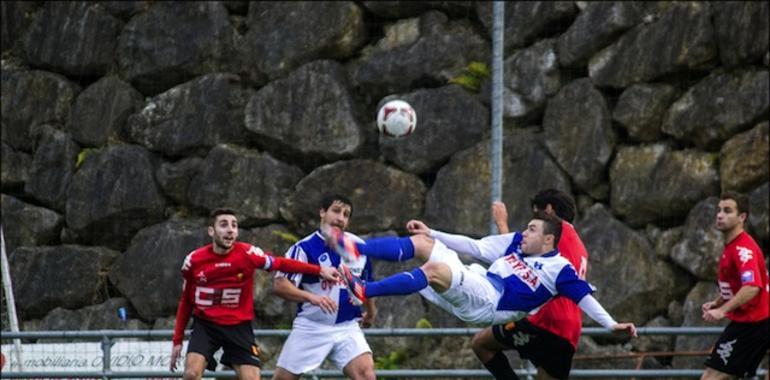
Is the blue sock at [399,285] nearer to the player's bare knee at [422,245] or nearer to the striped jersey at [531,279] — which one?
the player's bare knee at [422,245]

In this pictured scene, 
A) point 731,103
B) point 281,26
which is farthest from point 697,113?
point 281,26

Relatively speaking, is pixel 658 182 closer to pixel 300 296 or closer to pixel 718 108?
pixel 718 108

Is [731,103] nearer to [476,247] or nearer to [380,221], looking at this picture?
[380,221]

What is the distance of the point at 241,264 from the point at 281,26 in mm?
6638

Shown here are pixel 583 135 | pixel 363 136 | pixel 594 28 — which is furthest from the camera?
pixel 363 136

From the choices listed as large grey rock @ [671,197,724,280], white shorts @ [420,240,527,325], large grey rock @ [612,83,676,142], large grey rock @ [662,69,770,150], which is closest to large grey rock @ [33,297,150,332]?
large grey rock @ [612,83,676,142]

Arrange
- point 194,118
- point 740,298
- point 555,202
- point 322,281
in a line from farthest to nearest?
point 194,118 < point 740,298 < point 555,202 < point 322,281

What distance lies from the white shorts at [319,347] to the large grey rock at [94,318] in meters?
6.34

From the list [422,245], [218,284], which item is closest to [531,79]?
[218,284]

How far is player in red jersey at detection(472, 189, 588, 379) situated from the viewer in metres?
9.88

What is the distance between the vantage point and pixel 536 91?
15.5 meters

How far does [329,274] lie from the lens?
972 cm

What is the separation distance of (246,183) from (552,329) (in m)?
7.07

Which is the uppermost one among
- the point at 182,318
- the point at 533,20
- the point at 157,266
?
the point at 533,20
